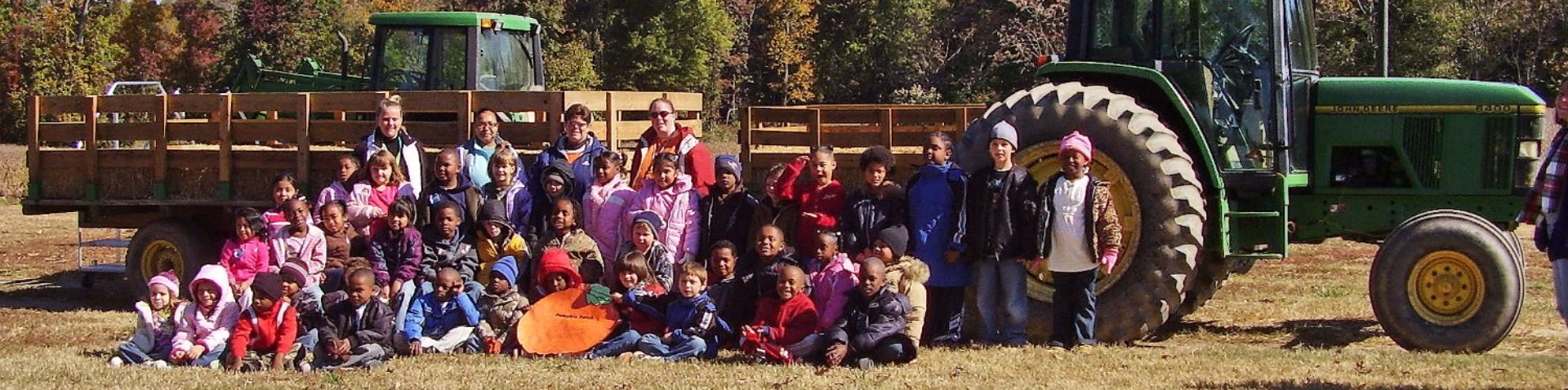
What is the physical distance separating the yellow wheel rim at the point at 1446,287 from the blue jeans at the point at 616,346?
163 inches

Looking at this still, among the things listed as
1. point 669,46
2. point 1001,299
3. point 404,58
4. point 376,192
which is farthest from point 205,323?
point 669,46

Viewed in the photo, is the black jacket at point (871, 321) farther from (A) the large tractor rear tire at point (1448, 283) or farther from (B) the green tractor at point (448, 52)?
(B) the green tractor at point (448, 52)

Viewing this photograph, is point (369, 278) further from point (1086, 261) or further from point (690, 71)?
point (690, 71)

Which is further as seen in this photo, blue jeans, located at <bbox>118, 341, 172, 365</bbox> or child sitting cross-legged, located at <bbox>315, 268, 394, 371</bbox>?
blue jeans, located at <bbox>118, 341, 172, 365</bbox>

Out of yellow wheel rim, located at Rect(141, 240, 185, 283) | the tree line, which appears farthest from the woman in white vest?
the tree line

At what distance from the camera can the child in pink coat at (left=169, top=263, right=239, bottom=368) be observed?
30.5 ft

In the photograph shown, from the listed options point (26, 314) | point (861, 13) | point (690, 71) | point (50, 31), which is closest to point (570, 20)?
point (690, 71)

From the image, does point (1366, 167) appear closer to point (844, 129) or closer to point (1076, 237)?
point (1076, 237)

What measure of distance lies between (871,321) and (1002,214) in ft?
3.28

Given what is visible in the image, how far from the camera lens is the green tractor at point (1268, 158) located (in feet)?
32.0

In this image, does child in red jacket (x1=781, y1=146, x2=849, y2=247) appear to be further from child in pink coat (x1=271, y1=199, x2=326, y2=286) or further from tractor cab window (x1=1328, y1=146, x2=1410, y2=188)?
tractor cab window (x1=1328, y1=146, x2=1410, y2=188)

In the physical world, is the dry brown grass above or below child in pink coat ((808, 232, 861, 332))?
below

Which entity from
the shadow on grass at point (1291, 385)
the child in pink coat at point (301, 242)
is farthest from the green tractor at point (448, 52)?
the shadow on grass at point (1291, 385)

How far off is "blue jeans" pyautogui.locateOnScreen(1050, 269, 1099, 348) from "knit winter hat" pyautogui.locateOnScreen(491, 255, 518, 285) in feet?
9.70
